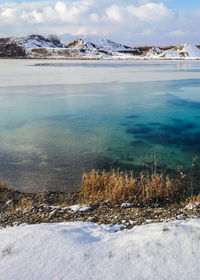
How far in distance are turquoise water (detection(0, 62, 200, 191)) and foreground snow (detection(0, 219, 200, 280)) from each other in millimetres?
2686

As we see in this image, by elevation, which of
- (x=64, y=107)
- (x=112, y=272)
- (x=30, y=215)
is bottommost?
(x=30, y=215)

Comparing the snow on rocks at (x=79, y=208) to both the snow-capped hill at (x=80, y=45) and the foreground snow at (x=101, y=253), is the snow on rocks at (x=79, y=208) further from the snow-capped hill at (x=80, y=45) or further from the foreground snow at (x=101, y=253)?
the snow-capped hill at (x=80, y=45)

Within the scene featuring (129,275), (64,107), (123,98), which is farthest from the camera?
(123,98)

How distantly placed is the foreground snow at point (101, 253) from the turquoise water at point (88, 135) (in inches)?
106

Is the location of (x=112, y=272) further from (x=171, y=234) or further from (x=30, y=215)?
(x=30, y=215)

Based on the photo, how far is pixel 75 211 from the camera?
469 cm

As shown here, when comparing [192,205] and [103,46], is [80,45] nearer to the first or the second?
[103,46]

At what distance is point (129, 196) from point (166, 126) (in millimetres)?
5985

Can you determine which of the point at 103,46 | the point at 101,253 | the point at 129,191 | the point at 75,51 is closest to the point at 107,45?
the point at 103,46

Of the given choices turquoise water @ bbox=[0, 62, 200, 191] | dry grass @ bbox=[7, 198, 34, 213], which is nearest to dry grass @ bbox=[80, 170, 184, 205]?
turquoise water @ bbox=[0, 62, 200, 191]

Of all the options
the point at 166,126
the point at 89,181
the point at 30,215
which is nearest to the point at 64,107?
the point at 166,126

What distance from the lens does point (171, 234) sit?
126 inches

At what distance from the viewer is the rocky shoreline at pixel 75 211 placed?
419 cm

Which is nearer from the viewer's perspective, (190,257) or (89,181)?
(190,257)
